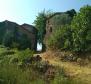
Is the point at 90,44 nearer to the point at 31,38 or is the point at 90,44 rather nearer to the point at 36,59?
the point at 36,59

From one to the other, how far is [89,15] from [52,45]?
15.5 feet

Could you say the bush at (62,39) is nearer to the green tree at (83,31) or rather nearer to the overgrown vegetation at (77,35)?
the overgrown vegetation at (77,35)

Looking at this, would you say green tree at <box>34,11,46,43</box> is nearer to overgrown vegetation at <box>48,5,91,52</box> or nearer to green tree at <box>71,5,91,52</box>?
overgrown vegetation at <box>48,5,91,52</box>

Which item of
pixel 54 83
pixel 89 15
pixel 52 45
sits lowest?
pixel 54 83

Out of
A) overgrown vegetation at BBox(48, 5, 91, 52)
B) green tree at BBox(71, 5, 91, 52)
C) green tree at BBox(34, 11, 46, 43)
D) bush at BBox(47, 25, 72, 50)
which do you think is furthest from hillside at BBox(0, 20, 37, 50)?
green tree at BBox(71, 5, 91, 52)

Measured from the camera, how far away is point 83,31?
2344 cm

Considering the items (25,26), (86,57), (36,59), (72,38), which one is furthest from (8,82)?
(25,26)

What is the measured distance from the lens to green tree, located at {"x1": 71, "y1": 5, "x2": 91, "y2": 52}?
23230mm

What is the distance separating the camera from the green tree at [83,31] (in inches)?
915

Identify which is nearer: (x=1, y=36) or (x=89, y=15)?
(x=89, y=15)

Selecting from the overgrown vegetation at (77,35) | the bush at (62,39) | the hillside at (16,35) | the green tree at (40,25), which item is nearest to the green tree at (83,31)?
the overgrown vegetation at (77,35)

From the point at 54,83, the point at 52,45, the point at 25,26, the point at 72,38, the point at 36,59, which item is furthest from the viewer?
the point at 25,26

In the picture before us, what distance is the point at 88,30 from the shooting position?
23.3m

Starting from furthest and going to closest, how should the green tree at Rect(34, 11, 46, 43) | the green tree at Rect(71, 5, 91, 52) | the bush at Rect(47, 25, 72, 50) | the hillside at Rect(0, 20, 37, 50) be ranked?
the green tree at Rect(34, 11, 46, 43) → the hillside at Rect(0, 20, 37, 50) → the bush at Rect(47, 25, 72, 50) → the green tree at Rect(71, 5, 91, 52)
